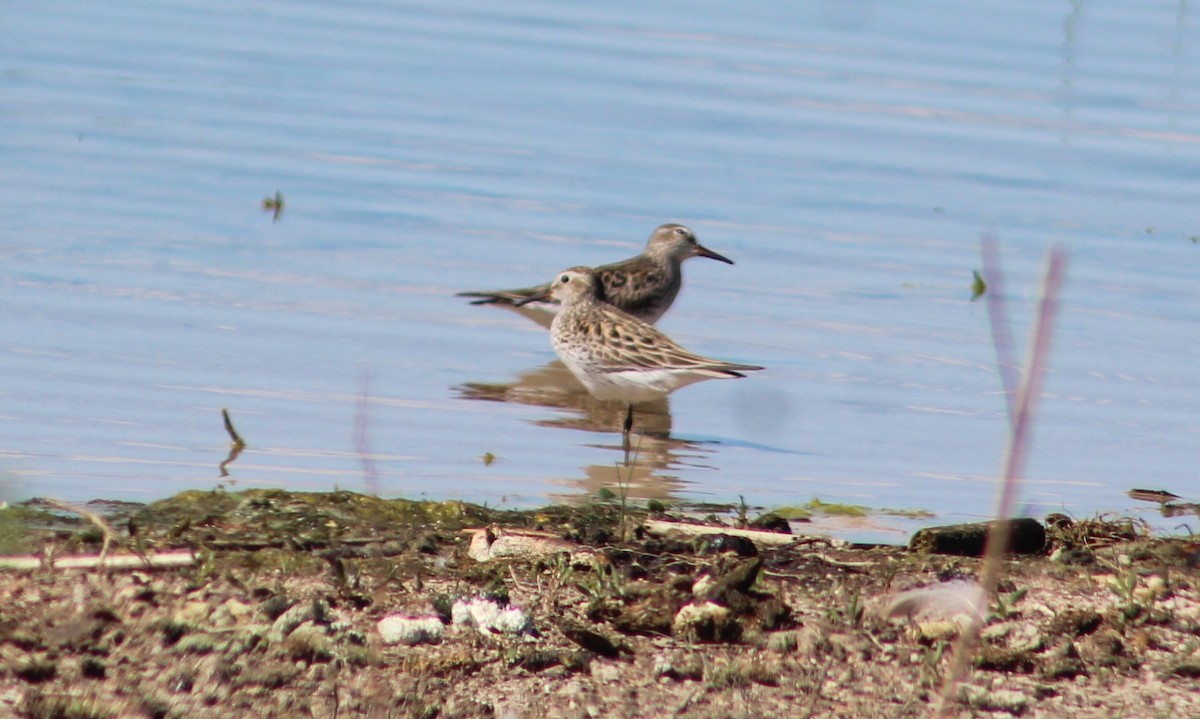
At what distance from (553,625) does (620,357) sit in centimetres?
465

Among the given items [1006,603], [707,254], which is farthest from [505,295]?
[1006,603]

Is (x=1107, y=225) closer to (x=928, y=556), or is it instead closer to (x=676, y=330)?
(x=676, y=330)

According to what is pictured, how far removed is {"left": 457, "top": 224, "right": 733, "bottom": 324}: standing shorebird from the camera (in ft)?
38.5

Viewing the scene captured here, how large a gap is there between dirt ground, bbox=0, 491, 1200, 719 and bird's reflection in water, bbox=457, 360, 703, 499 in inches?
86.0

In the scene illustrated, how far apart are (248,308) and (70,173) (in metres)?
3.01

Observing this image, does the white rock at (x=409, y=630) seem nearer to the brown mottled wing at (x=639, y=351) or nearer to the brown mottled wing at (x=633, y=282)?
the brown mottled wing at (x=639, y=351)

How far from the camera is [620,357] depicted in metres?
9.62

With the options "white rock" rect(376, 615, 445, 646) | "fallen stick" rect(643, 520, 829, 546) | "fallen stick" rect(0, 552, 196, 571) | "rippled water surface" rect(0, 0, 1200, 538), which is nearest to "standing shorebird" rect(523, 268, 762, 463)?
"rippled water surface" rect(0, 0, 1200, 538)

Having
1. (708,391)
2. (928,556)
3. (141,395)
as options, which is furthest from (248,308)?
(928,556)

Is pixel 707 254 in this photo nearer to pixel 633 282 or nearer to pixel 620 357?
pixel 633 282

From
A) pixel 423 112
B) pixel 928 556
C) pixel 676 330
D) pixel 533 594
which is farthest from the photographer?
pixel 423 112

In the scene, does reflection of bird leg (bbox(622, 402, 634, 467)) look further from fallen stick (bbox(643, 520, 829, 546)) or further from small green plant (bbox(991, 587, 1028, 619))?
small green plant (bbox(991, 587, 1028, 619))

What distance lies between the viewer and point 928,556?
5.91 meters

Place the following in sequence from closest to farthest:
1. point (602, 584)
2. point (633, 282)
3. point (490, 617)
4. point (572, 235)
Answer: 1. point (490, 617)
2. point (602, 584)
3. point (633, 282)
4. point (572, 235)
